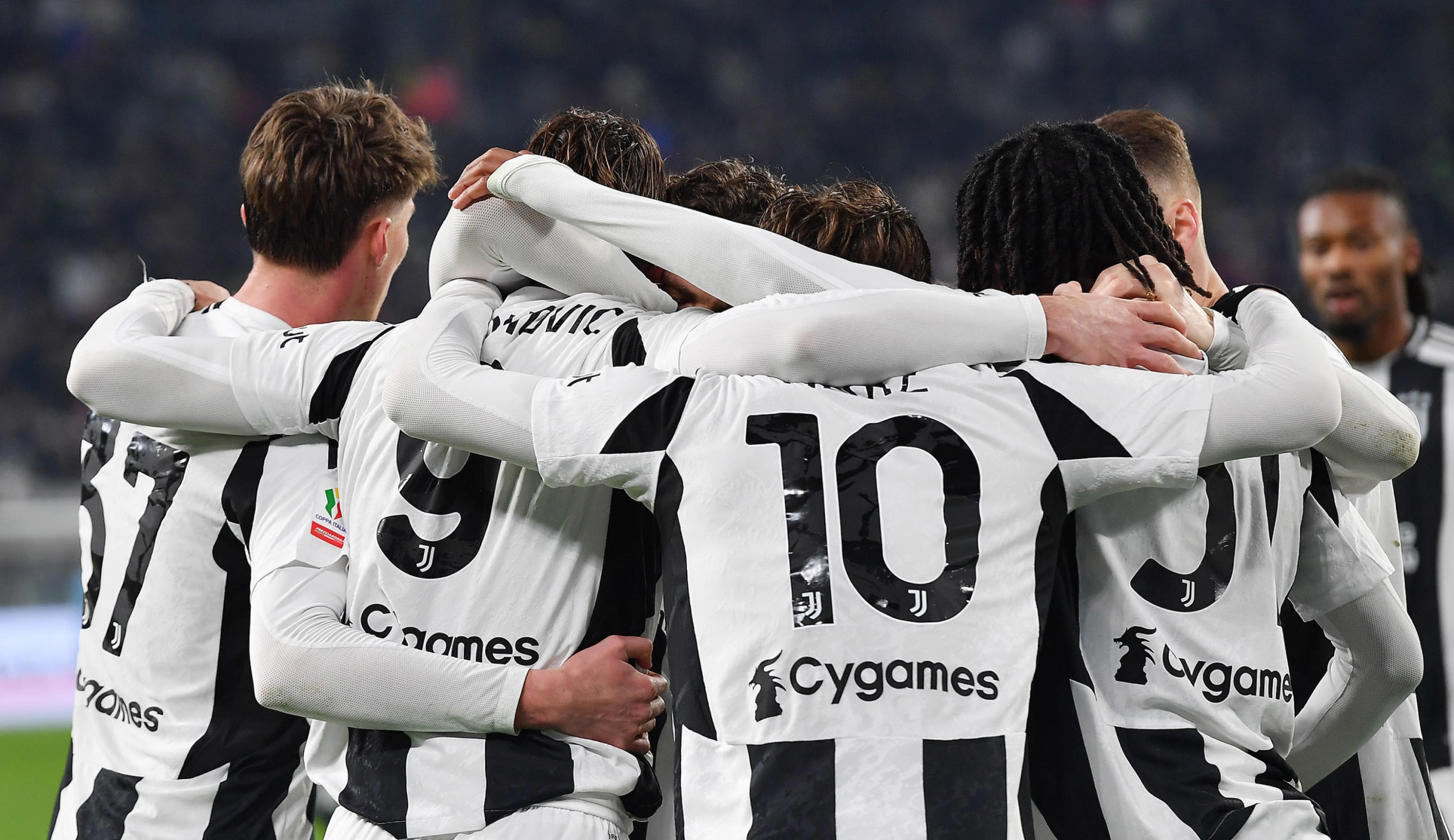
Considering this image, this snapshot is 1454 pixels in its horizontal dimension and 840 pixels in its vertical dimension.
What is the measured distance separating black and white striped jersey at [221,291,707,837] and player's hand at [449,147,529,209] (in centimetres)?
24

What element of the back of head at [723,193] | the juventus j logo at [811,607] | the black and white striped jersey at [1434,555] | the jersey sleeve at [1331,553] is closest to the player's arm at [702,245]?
the back of head at [723,193]

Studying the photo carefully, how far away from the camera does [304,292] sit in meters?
2.88

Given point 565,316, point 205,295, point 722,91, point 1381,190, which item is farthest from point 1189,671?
point 722,91

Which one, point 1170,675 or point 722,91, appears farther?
point 722,91

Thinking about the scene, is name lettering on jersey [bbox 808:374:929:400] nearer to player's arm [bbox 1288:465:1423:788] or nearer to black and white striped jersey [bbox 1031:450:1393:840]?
black and white striped jersey [bbox 1031:450:1393:840]

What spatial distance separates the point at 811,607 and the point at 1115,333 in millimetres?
637

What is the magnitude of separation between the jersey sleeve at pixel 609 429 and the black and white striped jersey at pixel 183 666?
0.72 m

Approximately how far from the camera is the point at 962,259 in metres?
2.48

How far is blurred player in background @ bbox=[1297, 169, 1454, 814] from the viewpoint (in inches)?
185

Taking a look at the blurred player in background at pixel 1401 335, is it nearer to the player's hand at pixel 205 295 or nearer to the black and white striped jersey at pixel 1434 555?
the black and white striped jersey at pixel 1434 555

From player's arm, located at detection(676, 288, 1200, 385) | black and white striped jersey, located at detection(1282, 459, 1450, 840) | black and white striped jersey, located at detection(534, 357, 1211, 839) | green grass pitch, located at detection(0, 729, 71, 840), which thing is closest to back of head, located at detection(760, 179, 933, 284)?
player's arm, located at detection(676, 288, 1200, 385)

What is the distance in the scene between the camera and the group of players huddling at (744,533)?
198 cm

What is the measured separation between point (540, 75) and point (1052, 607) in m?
14.5

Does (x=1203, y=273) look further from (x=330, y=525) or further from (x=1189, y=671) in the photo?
(x=330, y=525)
